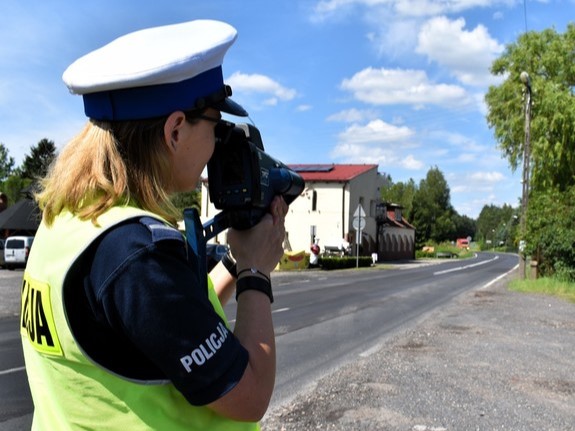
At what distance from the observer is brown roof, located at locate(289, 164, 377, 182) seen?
154 ft

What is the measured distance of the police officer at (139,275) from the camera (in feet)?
3.73

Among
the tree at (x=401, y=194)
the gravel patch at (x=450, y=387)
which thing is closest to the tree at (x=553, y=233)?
the gravel patch at (x=450, y=387)

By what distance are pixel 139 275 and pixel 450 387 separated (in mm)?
5223

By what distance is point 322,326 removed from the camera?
38.0 feet

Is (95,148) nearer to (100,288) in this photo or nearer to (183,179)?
(183,179)

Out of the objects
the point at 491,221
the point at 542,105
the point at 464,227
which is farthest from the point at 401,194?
the point at 491,221

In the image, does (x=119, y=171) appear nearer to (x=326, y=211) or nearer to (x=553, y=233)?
(x=553, y=233)

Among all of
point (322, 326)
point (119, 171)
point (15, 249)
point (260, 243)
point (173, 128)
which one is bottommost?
point (322, 326)

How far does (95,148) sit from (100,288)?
356 mm

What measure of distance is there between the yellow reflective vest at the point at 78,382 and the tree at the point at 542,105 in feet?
84.8

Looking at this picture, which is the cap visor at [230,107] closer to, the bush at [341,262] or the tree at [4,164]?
the bush at [341,262]

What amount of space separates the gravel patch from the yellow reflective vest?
142 inches

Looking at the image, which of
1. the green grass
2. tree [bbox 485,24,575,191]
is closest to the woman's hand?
the green grass

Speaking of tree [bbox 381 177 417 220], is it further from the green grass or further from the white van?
the green grass
